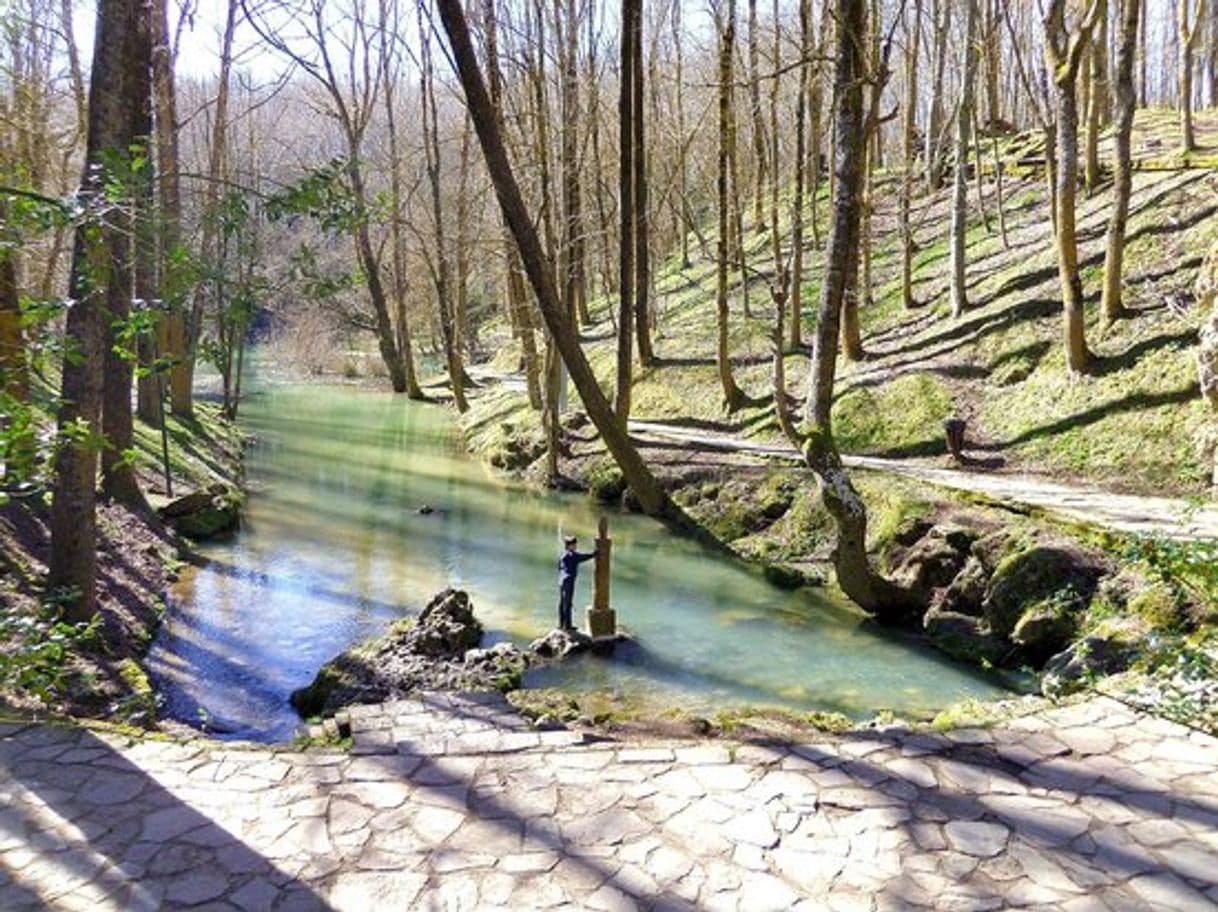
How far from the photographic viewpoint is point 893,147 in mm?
40156

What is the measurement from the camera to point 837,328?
10.0 m

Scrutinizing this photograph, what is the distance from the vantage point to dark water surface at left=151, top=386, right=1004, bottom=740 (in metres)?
8.41

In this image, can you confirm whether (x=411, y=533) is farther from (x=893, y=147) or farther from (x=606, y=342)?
(x=893, y=147)

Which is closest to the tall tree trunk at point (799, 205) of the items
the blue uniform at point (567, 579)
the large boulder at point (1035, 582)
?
the large boulder at point (1035, 582)

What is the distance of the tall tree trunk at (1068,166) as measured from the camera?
12.4 meters

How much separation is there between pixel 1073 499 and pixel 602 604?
5.73 meters

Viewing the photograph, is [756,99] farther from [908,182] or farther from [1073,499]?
[1073,499]

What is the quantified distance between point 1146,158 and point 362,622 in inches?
779

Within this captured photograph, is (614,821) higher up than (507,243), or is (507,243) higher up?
(507,243)

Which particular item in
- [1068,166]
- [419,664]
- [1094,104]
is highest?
[1094,104]

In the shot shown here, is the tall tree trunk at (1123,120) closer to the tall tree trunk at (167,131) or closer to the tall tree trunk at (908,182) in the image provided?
the tall tree trunk at (908,182)

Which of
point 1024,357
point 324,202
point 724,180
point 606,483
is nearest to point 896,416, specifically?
point 1024,357

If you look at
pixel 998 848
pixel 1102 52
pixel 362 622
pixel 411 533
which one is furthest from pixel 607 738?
pixel 1102 52

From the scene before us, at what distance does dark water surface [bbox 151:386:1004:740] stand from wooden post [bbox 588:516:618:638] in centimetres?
36
